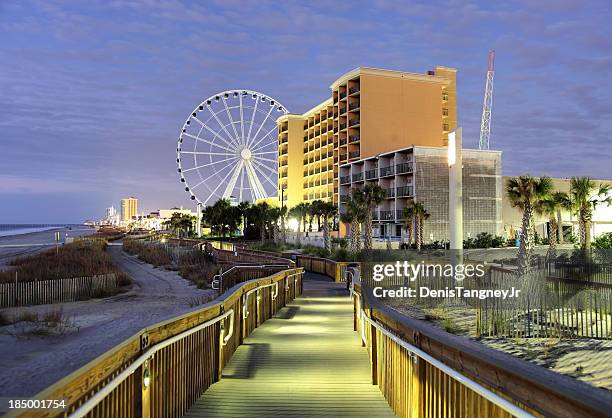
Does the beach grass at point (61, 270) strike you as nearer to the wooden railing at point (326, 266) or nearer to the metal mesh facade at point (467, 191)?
the wooden railing at point (326, 266)

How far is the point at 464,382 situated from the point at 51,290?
2629 centimetres

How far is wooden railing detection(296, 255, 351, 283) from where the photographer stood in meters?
28.9

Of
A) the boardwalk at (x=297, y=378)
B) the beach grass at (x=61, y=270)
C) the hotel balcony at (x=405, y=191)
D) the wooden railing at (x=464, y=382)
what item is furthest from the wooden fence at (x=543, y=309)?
the hotel balcony at (x=405, y=191)

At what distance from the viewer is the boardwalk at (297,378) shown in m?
6.44

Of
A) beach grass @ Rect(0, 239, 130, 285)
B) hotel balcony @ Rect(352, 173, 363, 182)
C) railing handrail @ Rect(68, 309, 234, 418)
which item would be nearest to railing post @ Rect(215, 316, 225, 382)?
railing handrail @ Rect(68, 309, 234, 418)

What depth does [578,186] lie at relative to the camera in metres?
35.3

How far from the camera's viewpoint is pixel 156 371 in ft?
17.1

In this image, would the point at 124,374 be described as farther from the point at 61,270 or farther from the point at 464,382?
the point at 61,270

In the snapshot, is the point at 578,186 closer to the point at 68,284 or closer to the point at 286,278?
the point at 286,278

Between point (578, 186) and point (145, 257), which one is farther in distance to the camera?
point (145, 257)

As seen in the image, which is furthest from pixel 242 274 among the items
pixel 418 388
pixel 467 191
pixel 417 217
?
pixel 467 191

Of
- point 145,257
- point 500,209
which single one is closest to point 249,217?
point 145,257

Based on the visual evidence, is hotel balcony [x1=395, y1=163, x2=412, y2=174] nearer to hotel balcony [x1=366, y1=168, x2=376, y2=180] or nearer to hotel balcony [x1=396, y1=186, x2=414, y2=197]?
hotel balcony [x1=396, y1=186, x2=414, y2=197]

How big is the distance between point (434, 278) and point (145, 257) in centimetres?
4496
